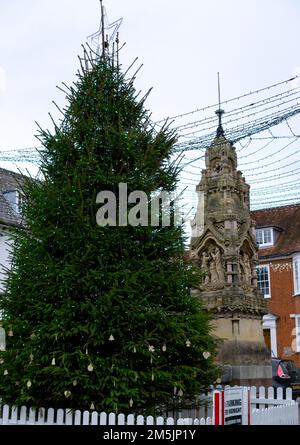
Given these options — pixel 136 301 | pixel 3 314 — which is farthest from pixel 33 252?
pixel 136 301

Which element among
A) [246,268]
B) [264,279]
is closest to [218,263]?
[246,268]

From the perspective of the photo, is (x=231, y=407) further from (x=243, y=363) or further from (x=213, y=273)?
(x=213, y=273)

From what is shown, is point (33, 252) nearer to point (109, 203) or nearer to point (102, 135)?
point (109, 203)

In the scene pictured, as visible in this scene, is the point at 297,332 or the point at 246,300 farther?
the point at 297,332

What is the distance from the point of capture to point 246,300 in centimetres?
1432

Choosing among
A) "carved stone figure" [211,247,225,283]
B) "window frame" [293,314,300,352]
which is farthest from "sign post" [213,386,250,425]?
"window frame" [293,314,300,352]

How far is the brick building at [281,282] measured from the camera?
102ft

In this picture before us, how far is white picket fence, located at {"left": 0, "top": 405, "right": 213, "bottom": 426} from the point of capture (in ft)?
24.6

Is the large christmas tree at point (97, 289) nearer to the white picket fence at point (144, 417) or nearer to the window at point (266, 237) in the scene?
the white picket fence at point (144, 417)

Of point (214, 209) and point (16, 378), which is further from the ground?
point (214, 209)

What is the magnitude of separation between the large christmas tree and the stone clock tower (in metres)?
4.53

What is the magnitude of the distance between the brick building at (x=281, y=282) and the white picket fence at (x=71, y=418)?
2308 centimetres
